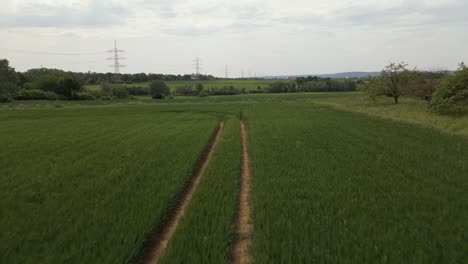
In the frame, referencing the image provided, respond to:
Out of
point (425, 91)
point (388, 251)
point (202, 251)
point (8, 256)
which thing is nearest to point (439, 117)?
point (425, 91)

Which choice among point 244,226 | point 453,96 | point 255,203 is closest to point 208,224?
point 244,226

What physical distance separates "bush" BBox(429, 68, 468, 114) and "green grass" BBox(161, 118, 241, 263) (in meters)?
25.6

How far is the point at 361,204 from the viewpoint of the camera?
837 cm

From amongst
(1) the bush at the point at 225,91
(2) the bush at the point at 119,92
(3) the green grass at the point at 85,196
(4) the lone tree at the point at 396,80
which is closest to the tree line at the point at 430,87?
(4) the lone tree at the point at 396,80

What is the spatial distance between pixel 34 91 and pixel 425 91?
9012 centimetres

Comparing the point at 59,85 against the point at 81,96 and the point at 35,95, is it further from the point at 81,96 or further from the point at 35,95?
the point at 35,95

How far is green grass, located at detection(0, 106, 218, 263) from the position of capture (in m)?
6.07

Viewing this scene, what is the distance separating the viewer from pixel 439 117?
27828mm

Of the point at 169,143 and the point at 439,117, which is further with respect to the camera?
the point at 439,117

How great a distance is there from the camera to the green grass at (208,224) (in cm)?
579

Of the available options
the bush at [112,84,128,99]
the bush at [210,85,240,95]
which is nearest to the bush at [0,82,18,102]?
the bush at [112,84,128,99]

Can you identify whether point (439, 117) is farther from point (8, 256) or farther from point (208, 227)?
point (8, 256)

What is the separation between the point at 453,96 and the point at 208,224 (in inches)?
1167

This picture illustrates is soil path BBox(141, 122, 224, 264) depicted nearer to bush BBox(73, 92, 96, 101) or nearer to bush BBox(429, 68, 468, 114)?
bush BBox(429, 68, 468, 114)
